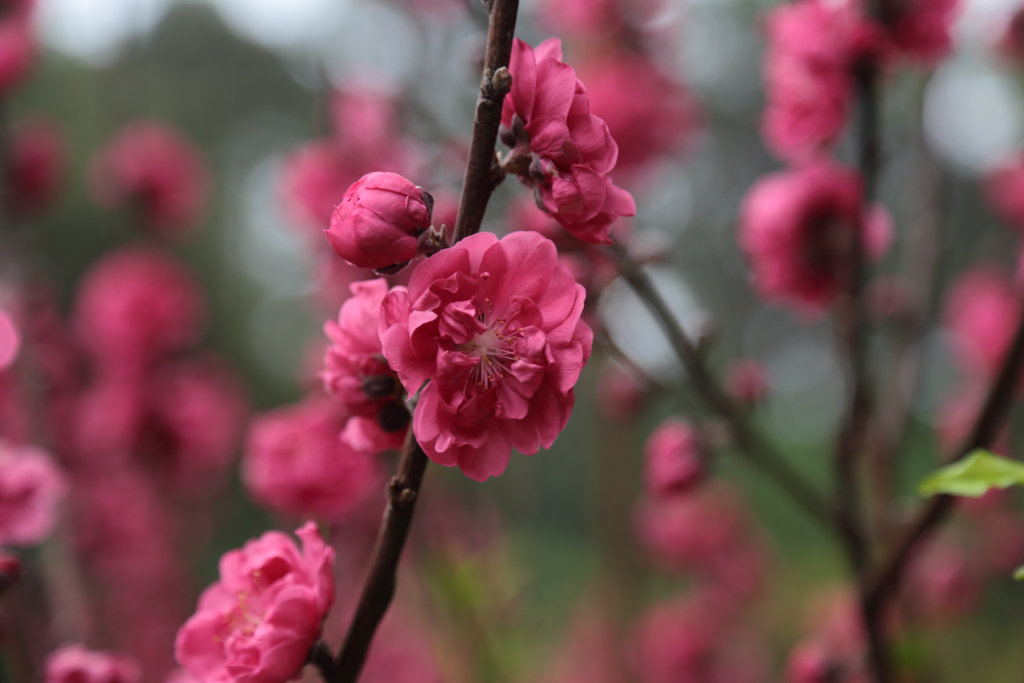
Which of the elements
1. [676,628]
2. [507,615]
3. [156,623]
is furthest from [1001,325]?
[156,623]

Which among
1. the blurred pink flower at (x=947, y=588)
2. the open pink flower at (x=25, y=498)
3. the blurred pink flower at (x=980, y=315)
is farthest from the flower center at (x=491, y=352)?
the blurred pink flower at (x=980, y=315)

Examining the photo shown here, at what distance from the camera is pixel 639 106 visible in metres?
1.22

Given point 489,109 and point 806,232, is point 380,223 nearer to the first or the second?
point 489,109

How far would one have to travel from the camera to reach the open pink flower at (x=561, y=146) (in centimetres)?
38

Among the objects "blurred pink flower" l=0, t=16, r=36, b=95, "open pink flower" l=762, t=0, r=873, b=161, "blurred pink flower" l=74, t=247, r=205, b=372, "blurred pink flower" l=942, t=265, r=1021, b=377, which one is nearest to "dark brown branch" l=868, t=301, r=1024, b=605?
"open pink flower" l=762, t=0, r=873, b=161

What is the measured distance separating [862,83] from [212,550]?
2.32 m

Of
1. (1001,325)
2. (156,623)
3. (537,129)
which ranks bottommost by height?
(1001,325)

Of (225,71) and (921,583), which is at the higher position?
(225,71)

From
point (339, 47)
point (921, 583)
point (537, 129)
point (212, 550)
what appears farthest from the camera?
point (212, 550)

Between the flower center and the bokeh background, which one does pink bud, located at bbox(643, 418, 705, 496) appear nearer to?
the bokeh background

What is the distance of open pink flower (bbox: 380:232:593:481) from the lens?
362 millimetres

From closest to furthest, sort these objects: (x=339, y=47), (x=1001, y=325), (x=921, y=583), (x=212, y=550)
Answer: (x=921, y=583) < (x=1001, y=325) < (x=339, y=47) < (x=212, y=550)

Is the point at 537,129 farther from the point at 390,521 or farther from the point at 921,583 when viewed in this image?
the point at 921,583

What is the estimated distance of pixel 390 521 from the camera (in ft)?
1.28
